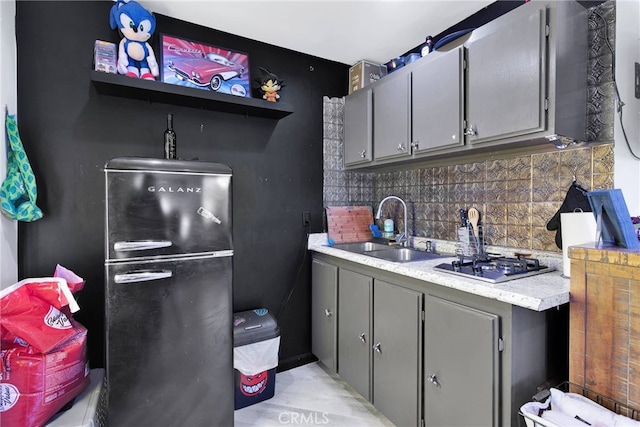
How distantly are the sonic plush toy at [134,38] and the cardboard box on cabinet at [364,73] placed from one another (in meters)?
1.54

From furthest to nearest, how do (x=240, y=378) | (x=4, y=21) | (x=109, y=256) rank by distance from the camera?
(x=240, y=378), (x=4, y=21), (x=109, y=256)

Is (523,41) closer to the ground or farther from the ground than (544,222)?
farther from the ground

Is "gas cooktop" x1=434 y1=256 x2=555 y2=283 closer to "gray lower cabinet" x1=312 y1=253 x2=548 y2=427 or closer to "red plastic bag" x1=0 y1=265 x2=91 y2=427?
"gray lower cabinet" x1=312 y1=253 x2=548 y2=427

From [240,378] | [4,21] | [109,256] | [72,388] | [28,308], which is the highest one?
[4,21]

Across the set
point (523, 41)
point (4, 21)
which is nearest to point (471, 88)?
point (523, 41)

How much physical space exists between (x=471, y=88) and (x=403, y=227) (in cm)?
122

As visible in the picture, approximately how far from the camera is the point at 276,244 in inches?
98.7

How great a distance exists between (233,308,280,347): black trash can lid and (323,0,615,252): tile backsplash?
1111mm

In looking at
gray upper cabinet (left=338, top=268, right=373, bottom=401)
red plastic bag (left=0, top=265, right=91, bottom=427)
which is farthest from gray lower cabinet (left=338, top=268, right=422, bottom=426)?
red plastic bag (left=0, top=265, right=91, bottom=427)

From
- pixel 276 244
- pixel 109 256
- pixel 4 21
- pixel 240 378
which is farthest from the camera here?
pixel 276 244

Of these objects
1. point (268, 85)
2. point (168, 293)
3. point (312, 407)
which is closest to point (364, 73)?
point (268, 85)

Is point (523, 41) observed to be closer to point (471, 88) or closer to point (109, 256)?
point (471, 88)

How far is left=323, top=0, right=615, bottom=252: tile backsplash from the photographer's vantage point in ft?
4.73

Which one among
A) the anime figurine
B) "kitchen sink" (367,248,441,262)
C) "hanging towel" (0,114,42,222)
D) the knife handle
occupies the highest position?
the anime figurine
